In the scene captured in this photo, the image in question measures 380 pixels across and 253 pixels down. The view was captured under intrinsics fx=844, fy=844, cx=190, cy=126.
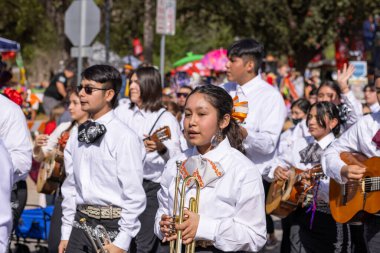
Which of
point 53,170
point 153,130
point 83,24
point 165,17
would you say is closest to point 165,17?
point 165,17

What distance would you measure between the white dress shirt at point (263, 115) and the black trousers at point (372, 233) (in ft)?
3.99

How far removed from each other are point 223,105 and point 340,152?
168cm

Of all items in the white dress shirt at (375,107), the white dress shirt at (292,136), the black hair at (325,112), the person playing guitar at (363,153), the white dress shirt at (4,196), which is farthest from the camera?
the white dress shirt at (375,107)

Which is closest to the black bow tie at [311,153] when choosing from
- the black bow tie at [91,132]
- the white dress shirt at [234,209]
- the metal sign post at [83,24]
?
the black bow tie at [91,132]

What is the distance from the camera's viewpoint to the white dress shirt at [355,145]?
5906 mm

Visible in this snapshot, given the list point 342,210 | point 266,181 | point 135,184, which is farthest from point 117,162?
point 266,181

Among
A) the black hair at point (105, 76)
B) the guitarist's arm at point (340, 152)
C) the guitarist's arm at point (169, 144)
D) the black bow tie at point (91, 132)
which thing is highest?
the black hair at point (105, 76)

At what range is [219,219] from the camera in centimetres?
447

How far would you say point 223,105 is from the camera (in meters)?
4.74

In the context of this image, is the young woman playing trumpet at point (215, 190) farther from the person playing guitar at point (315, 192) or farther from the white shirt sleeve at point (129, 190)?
the person playing guitar at point (315, 192)

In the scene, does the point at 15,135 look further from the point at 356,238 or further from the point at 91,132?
the point at 356,238

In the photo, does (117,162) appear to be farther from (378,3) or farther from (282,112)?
(378,3)

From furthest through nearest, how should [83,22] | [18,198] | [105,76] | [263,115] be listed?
[83,22] < [263,115] < [18,198] < [105,76]

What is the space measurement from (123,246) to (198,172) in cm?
114
